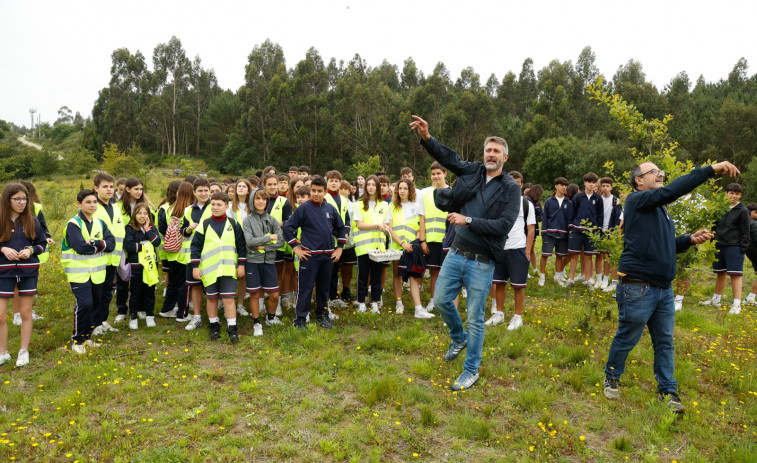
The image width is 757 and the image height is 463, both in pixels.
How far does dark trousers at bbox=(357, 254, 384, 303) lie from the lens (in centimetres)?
784

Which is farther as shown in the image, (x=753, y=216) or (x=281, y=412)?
(x=753, y=216)

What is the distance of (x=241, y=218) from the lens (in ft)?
23.8

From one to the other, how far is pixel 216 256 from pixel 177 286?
161cm

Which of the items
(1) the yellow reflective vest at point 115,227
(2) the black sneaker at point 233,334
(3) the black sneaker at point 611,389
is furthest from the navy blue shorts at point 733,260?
(1) the yellow reflective vest at point 115,227

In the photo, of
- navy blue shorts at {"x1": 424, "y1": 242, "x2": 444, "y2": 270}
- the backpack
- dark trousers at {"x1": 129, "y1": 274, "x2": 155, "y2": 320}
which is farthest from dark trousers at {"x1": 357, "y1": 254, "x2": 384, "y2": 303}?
dark trousers at {"x1": 129, "y1": 274, "x2": 155, "y2": 320}

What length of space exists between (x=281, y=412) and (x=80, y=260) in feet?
12.1

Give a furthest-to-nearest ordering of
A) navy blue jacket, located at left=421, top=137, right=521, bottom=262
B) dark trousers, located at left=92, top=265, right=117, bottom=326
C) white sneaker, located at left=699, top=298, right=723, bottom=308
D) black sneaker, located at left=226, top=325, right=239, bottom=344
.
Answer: white sneaker, located at left=699, top=298, right=723, bottom=308, black sneaker, located at left=226, top=325, right=239, bottom=344, dark trousers, located at left=92, top=265, right=117, bottom=326, navy blue jacket, located at left=421, top=137, right=521, bottom=262

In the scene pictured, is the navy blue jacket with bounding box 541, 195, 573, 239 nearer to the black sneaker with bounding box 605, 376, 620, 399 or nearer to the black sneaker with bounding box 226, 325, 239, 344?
the black sneaker with bounding box 605, 376, 620, 399

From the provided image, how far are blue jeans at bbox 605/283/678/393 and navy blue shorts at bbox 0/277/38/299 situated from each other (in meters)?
7.11

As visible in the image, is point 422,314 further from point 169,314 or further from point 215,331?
point 169,314

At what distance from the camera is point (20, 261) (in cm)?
555

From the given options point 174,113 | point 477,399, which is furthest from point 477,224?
point 174,113

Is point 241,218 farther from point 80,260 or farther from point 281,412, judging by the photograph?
point 281,412

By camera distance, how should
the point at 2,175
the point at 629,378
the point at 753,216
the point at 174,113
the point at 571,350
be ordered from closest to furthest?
1. the point at 629,378
2. the point at 571,350
3. the point at 753,216
4. the point at 2,175
5. the point at 174,113
